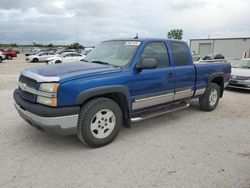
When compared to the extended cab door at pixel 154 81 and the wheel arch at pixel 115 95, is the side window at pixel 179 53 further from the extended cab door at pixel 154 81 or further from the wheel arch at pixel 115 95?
the wheel arch at pixel 115 95

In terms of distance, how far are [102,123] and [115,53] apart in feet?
4.85

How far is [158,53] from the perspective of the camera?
450cm

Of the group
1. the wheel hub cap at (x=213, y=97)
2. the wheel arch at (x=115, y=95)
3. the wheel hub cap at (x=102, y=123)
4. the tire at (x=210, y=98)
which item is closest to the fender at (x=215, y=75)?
the tire at (x=210, y=98)

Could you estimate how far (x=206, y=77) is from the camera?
557 centimetres

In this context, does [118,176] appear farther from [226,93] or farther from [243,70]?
[243,70]

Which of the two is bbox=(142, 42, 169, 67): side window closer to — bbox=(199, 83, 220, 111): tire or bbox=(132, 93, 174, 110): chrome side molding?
bbox=(132, 93, 174, 110): chrome side molding

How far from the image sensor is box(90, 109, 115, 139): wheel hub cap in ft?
11.8

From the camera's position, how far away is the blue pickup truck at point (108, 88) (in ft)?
10.5

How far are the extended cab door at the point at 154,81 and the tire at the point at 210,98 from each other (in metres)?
1.52

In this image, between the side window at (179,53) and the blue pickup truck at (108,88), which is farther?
the side window at (179,53)

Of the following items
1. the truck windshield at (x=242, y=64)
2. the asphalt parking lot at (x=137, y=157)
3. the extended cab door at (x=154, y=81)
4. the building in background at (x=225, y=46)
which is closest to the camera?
the asphalt parking lot at (x=137, y=157)

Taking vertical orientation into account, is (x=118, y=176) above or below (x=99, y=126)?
below

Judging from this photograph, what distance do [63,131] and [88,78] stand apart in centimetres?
88

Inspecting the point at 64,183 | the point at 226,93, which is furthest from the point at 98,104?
the point at 226,93
